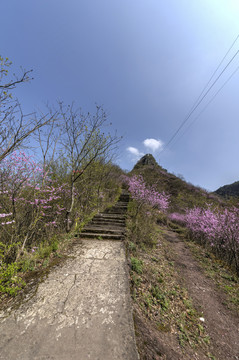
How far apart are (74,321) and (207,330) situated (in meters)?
2.71

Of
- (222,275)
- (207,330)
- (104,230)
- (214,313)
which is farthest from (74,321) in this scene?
(222,275)

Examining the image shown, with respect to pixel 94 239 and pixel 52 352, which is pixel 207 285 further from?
pixel 52 352

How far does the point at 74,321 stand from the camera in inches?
64.8

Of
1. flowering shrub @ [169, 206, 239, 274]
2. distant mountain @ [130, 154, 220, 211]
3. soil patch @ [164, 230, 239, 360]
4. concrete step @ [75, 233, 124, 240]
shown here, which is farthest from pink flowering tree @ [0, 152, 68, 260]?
distant mountain @ [130, 154, 220, 211]

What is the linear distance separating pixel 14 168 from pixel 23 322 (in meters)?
3.43

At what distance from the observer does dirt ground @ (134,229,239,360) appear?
163 cm

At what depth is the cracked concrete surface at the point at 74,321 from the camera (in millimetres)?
1331

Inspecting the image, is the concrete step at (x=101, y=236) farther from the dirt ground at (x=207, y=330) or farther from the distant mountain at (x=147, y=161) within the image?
the distant mountain at (x=147, y=161)

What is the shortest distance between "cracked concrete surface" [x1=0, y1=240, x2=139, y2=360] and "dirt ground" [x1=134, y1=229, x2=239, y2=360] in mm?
299

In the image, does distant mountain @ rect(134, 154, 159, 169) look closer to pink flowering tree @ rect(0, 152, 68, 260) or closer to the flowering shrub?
the flowering shrub

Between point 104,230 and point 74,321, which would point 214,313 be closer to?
point 74,321

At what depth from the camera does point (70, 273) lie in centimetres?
258

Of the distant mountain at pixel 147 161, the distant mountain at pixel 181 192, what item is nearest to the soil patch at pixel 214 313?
the distant mountain at pixel 181 192

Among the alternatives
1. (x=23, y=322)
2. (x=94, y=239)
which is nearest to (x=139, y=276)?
(x=94, y=239)
